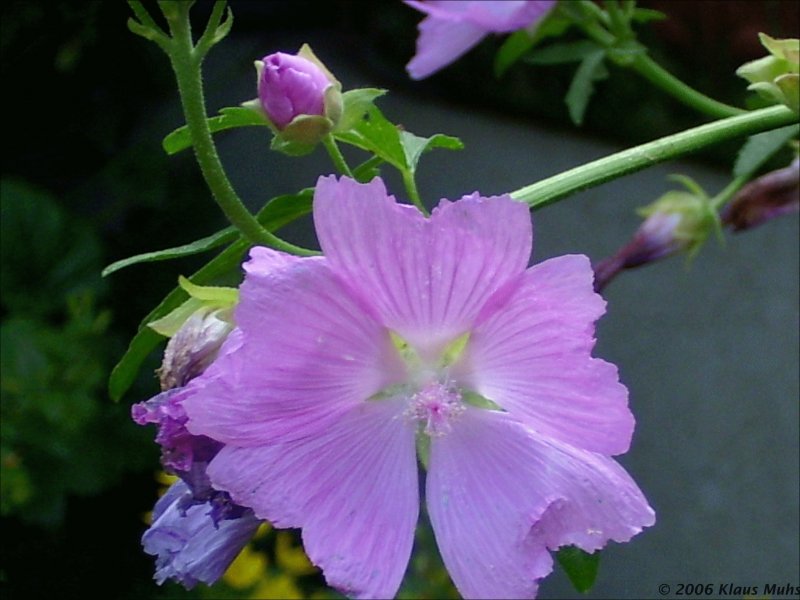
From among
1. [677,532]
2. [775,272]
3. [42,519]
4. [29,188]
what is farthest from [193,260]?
[775,272]

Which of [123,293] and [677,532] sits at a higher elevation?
[123,293]

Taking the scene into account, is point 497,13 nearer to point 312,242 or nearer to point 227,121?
point 227,121

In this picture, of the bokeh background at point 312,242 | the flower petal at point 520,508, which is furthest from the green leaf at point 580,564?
the bokeh background at point 312,242

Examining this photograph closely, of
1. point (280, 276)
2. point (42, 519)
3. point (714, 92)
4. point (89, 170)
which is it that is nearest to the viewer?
point (280, 276)

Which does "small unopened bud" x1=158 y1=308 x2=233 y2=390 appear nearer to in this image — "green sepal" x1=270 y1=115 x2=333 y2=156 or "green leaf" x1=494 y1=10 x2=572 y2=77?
"green sepal" x1=270 y1=115 x2=333 y2=156

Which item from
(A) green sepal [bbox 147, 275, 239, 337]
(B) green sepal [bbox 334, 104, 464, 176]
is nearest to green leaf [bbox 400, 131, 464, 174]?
(B) green sepal [bbox 334, 104, 464, 176]

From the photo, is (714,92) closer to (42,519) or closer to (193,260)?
(193,260)

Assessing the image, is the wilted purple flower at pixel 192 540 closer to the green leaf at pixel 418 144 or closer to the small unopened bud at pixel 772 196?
the green leaf at pixel 418 144
